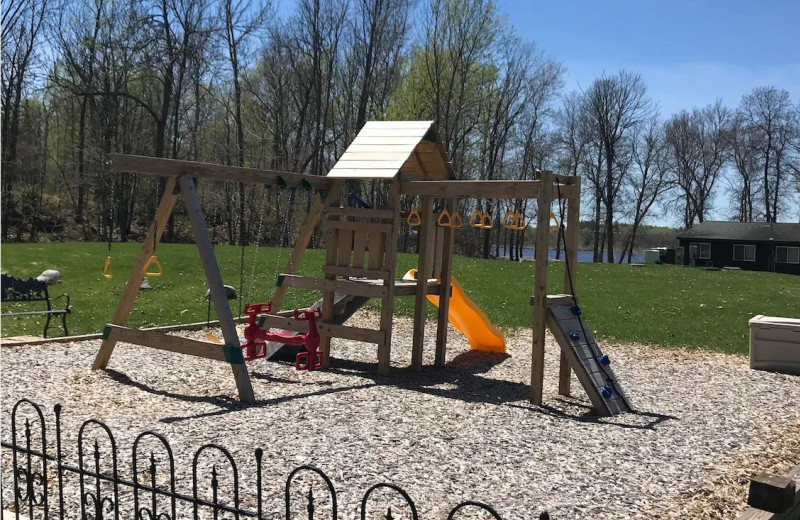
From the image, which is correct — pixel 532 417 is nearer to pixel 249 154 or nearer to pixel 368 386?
pixel 368 386

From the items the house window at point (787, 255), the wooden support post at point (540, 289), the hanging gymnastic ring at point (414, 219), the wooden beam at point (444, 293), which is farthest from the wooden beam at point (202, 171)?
the house window at point (787, 255)

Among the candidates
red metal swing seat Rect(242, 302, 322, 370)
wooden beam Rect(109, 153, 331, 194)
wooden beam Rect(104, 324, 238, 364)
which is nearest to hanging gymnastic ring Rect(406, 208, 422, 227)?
wooden beam Rect(109, 153, 331, 194)

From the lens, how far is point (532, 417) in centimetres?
651

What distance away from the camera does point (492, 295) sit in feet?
56.2

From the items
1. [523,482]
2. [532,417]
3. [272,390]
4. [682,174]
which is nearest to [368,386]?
[272,390]

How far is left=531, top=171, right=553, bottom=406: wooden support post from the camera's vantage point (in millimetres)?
7008

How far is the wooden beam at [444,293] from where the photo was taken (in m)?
9.37

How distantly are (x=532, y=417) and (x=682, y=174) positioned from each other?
4620 centimetres

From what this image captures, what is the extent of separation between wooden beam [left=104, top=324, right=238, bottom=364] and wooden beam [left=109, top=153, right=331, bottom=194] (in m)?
1.76

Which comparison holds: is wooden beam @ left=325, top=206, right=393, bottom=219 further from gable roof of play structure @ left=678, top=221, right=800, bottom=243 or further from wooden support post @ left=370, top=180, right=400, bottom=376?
gable roof of play structure @ left=678, top=221, right=800, bottom=243

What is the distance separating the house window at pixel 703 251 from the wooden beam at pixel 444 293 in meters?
39.1

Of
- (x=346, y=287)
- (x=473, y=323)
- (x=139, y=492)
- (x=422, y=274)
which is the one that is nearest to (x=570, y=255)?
(x=422, y=274)

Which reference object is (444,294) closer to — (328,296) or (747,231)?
(328,296)

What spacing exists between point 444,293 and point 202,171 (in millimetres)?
3773
